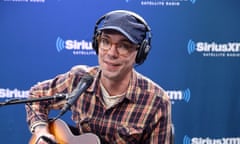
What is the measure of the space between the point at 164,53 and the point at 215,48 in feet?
1.22

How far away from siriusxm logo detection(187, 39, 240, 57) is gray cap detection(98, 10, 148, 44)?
1331mm

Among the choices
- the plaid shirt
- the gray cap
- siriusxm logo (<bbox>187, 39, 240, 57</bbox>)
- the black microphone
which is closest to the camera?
the black microphone

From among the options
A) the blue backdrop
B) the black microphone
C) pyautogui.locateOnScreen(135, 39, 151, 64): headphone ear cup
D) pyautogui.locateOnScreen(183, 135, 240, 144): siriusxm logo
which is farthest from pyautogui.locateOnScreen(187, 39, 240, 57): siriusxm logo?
the black microphone

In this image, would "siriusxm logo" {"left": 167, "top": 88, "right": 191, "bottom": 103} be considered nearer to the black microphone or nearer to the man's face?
the man's face

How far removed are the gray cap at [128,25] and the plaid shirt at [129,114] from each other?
231 mm

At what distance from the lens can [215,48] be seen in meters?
2.87

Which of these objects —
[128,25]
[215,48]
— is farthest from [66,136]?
[215,48]

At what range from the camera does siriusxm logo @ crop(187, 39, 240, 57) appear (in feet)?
9.34

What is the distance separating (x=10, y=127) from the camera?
279cm

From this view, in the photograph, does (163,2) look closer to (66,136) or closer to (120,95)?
(120,95)

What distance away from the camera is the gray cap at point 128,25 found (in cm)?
151

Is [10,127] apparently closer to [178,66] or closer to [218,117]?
[178,66]

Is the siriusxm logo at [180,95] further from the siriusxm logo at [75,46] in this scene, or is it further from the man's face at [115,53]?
the man's face at [115,53]

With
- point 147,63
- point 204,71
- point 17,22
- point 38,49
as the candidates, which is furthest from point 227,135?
point 17,22
